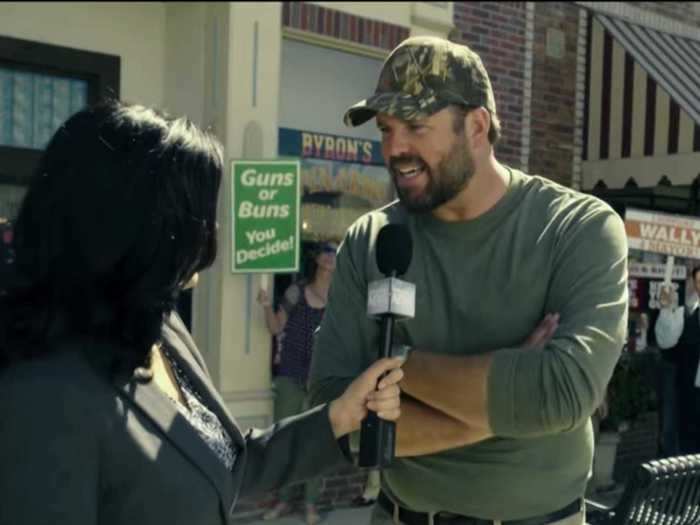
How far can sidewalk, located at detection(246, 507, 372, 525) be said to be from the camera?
6.68 metres

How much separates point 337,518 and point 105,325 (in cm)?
533

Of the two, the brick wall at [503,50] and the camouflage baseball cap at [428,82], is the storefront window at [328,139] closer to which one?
the brick wall at [503,50]

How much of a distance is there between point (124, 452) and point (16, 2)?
4746 mm

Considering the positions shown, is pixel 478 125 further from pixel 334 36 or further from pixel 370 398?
pixel 334 36

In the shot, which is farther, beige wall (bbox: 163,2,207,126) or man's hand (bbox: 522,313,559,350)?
beige wall (bbox: 163,2,207,126)

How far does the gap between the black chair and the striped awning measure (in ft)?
9.70

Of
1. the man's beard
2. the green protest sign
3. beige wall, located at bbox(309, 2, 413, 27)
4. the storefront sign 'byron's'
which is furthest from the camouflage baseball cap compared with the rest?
beige wall, located at bbox(309, 2, 413, 27)

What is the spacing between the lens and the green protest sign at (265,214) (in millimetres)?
6145

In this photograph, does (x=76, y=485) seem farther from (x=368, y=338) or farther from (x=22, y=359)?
(x=368, y=338)

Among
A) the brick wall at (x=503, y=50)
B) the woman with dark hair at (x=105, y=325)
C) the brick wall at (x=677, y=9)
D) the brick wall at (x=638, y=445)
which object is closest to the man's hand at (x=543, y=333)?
the woman with dark hair at (x=105, y=325)

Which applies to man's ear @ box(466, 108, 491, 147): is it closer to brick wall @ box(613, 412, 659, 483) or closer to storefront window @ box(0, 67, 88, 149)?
storefront window @ box(0, 67, 88, 149)

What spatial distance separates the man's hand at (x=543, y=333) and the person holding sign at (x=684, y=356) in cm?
336

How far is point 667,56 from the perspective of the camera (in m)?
7.65

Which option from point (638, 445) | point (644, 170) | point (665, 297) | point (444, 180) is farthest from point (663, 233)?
point (638, 445)
